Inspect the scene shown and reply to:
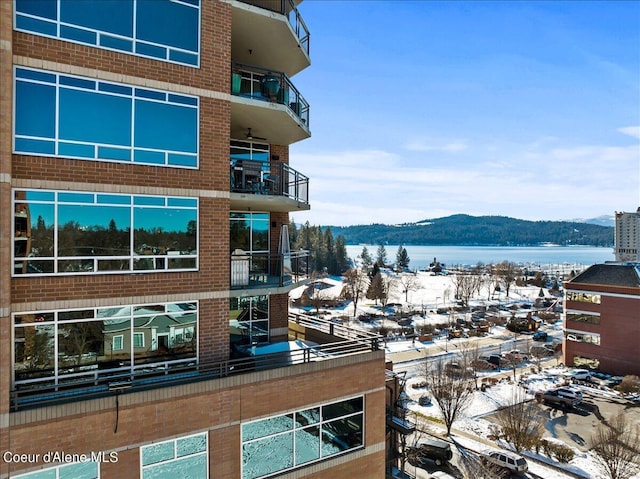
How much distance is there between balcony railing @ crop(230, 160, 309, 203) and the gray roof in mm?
38154

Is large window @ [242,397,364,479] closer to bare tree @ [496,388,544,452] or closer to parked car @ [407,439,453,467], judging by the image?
parked car @ [407,439,453,467]

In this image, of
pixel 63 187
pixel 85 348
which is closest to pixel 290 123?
pixel 63 187

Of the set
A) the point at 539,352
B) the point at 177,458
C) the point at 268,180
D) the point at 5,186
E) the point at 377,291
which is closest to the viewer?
the point at 5,186

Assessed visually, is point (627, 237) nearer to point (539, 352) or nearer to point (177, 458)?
point (539, 352)

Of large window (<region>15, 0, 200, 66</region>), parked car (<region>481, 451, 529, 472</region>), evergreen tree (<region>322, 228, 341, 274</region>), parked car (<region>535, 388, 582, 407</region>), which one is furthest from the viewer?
evergreen tree (<region>322, 228, 341, 274</region>)

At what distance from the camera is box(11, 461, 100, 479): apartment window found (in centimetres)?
679

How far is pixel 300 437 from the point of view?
9.14m

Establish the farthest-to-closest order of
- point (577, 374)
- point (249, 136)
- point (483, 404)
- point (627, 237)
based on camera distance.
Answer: point (627, 237) → point (577, 374) → point (483, 404) → point (249, 136)

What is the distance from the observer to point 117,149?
26.5ft

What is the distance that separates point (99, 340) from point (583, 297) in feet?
145

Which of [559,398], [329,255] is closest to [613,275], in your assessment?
[559,398]

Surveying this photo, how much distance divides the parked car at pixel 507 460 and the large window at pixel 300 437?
1506 centimetres

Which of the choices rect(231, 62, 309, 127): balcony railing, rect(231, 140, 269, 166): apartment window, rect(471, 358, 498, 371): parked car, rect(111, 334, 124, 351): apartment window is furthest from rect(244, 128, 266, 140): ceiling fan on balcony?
rect(471, 358, 498, 371): parked car

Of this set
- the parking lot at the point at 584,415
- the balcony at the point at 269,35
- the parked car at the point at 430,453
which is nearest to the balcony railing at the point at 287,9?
the balcony at the point at 269,35
